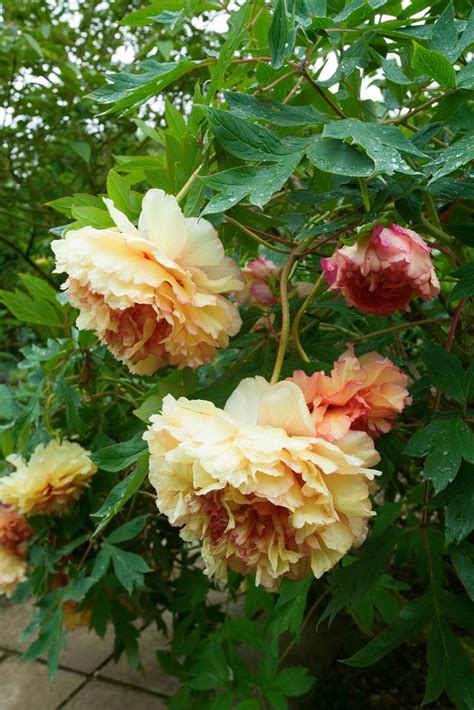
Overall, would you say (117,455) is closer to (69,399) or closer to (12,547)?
(69,399)

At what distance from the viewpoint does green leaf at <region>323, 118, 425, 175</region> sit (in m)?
0.52

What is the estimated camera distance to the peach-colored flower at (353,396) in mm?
549

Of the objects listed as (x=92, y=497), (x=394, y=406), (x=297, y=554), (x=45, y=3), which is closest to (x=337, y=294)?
(x=394, y=406)

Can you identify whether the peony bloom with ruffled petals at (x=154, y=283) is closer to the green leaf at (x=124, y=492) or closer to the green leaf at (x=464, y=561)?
the green leaf at (x=124, y=492)

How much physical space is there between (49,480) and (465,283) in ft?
2.43

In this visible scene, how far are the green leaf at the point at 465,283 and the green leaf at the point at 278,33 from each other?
0.84 ft

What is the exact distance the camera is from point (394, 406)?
1.95 feet

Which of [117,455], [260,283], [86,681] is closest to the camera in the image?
[117,455]

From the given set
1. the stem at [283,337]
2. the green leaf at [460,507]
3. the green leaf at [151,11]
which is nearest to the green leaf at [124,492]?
the stem at [283,337]

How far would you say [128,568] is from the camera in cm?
110

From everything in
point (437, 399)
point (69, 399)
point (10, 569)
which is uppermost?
point (437, 399)

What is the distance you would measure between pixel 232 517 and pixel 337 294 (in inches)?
14.9

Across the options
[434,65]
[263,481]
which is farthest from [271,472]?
[434,65]

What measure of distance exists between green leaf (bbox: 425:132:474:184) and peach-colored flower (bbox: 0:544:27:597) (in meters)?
1.02
